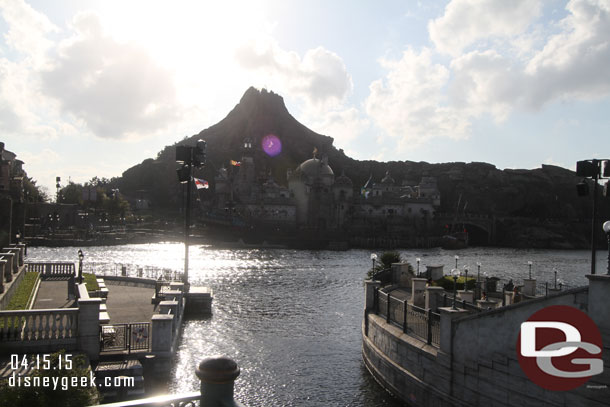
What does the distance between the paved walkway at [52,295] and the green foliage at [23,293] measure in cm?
55

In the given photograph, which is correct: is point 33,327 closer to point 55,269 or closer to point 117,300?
point 117,300

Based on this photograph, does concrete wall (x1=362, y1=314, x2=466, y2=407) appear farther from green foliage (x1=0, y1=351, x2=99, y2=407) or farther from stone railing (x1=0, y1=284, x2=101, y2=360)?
stone railing (x1=0, y1=284, x2=101, y2=360)

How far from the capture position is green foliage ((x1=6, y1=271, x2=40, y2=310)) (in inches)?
715

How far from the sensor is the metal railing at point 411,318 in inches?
625

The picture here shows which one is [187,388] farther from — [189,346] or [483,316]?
[483,316]

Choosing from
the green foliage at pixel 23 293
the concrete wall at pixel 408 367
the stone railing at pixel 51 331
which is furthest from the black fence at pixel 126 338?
the concrete wall at pixel 408 367

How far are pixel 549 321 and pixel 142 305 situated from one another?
20.1 m

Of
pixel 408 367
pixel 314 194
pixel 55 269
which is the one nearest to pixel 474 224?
pixel 314 194

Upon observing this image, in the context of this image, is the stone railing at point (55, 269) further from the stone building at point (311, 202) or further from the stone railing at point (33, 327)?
the stone building at point (311, 202)

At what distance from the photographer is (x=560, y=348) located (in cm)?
1195

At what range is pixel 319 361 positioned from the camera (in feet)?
75.7

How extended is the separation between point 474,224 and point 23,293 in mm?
140371

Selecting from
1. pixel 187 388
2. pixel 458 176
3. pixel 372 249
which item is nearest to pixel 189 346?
pixel 187 388

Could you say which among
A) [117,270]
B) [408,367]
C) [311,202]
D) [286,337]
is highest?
[311,202]
